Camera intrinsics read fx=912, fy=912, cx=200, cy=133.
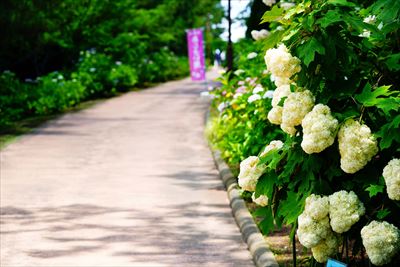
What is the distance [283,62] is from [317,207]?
979 millimetres

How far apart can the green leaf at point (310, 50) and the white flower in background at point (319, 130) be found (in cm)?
34

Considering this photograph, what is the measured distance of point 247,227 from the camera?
9570 millimetres

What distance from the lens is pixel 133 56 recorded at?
1545 inches

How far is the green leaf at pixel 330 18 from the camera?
18.5 ft

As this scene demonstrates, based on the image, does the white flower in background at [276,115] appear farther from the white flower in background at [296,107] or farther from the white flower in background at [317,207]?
the white flower in background at [317,207]

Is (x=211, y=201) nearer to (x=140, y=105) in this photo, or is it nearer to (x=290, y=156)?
(x=290, y=156)

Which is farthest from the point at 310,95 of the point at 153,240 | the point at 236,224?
the point at 236,224

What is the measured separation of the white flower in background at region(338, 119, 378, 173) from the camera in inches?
225

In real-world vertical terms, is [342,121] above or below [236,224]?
above

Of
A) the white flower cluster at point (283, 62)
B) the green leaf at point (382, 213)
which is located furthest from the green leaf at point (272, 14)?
the green leaf at point (382, 213)

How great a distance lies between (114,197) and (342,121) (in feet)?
21.2

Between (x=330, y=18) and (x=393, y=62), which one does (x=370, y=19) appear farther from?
(x=330, y=18)

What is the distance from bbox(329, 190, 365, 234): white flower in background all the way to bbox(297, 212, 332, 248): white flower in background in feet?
0.32

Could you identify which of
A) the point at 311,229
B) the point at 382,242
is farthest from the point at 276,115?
the point at 382,242
